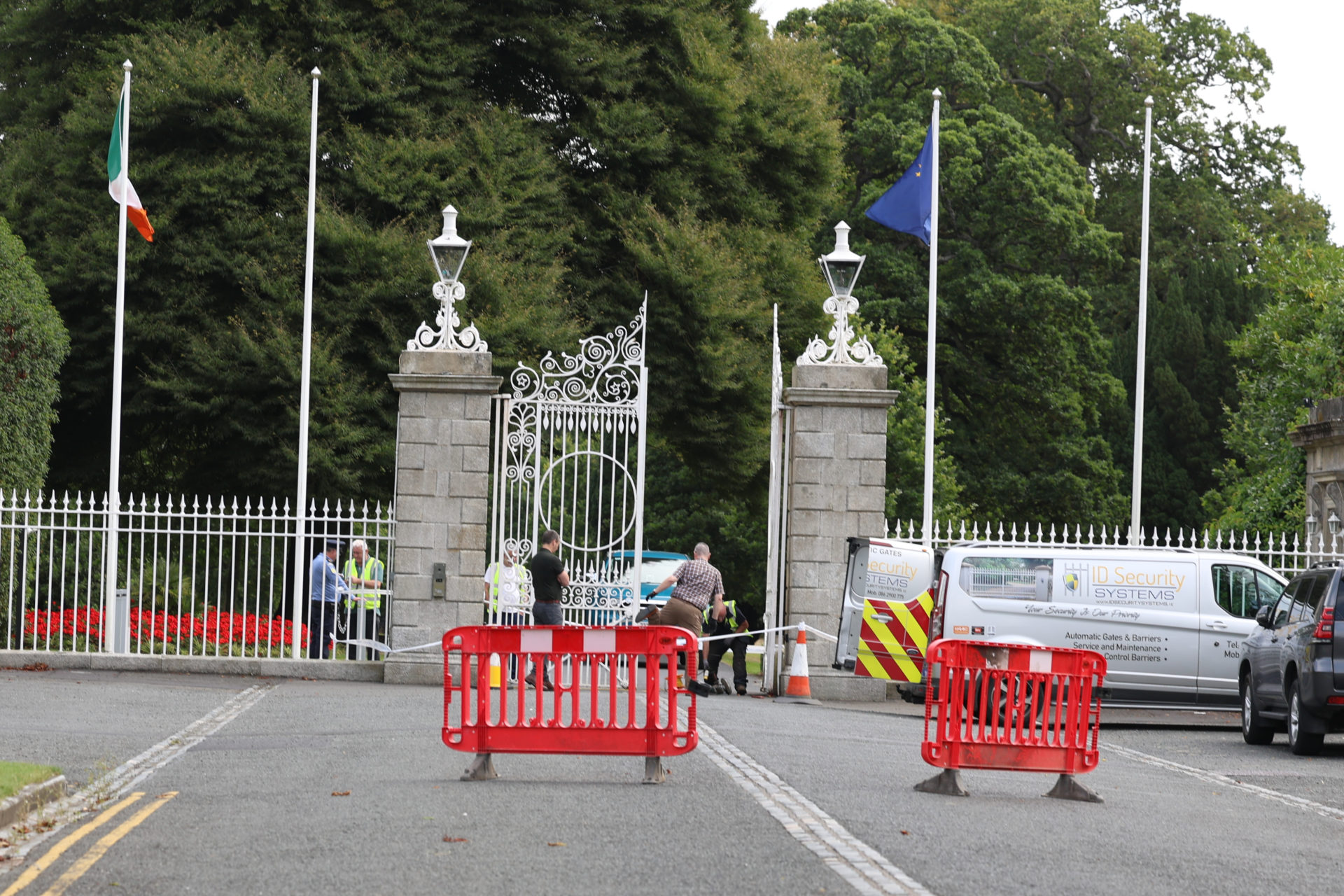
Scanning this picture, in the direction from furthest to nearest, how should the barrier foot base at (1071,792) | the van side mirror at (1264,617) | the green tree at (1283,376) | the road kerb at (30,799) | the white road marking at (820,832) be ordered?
1. the green tree at (1283,376)
2. the van side mirror at (1264,617)
3. the barrier foot base at (1071,792)
4. the road kerb at (30,799)
5. the white road marking at (820,832)

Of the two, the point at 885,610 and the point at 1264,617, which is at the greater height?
the point at 1264,617

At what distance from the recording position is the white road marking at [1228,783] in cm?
1059

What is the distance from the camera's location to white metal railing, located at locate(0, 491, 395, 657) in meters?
17.2

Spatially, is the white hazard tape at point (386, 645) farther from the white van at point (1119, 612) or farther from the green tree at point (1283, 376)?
the green tree at point (1283, 376)

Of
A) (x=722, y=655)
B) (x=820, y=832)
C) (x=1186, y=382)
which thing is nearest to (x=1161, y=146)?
(x=1186, y=382)

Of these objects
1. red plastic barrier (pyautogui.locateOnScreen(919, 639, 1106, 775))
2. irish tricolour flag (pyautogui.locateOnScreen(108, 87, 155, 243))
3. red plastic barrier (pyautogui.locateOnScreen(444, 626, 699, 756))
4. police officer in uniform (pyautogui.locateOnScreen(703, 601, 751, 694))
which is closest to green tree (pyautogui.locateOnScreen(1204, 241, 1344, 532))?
police officer in uniform (pyautogui.locateOnScreen(703, 601, 751, 694))

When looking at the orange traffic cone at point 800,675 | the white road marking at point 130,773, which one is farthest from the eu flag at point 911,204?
the white road marking at point 130,773

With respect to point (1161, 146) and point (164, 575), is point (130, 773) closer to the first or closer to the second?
point (164, 575)

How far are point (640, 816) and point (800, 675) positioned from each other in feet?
29.8

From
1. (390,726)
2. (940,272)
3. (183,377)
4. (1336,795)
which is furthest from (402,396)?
(940,272)

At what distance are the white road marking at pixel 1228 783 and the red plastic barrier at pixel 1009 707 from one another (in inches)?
60.5

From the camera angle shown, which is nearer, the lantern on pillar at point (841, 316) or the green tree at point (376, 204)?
the lantern on pillar at point (841, 316)

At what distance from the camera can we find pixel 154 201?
23.6 meters

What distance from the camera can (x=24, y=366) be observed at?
65.8 feet
